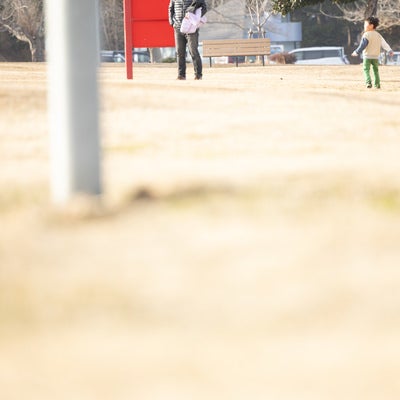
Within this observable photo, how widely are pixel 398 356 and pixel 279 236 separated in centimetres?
119

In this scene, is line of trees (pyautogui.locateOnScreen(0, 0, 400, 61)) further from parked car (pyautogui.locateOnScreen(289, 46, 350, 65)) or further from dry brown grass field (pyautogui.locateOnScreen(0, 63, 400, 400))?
dry brown grass field (pyautogui.locateOnScreen(0, 63, 400, 400))

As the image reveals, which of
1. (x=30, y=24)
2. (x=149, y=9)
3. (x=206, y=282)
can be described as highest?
(x=149, y=9)

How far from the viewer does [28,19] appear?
5162 centimetres

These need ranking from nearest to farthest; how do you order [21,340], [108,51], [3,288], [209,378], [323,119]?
[209,378] → [21,340] → [3,288] → [323,119] → [108,51]

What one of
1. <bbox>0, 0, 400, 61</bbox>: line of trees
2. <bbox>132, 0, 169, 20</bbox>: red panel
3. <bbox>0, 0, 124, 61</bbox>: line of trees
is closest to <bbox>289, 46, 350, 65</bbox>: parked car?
<bbox>0, 0, 400, 61</bbox>: line of trees

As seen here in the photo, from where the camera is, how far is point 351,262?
5789mm

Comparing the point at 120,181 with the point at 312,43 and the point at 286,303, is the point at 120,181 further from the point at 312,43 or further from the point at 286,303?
the point at 312,43

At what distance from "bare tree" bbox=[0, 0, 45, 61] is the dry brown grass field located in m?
44.0

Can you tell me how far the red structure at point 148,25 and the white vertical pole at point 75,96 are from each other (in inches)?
571

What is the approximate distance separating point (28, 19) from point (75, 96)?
46.3 metres

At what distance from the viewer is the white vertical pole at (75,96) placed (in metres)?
6.46

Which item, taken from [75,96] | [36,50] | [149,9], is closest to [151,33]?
[149,9]

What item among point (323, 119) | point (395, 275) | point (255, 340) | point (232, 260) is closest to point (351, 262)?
point (395, 275)

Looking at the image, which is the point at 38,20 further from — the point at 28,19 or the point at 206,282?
the point at 206,282
